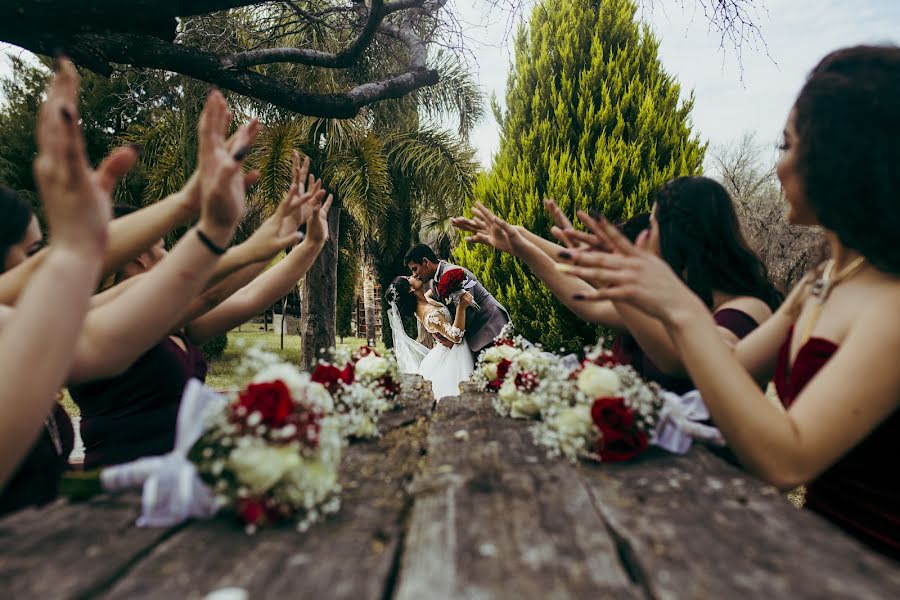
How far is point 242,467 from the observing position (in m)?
1.25

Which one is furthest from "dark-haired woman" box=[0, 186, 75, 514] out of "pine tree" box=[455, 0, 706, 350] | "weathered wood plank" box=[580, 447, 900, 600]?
"pine tree" box=[455, 0, 706, 350]

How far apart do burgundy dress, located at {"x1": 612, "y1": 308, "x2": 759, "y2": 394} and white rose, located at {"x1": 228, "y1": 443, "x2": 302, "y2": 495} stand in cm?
185

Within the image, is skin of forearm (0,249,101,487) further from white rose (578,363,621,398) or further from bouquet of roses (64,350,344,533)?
white rose (578,363,621,398)

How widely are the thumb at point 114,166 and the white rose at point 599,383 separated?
1.45 metres

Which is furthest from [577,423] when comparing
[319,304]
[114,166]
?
[319,304]

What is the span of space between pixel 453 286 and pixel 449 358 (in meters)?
0.85

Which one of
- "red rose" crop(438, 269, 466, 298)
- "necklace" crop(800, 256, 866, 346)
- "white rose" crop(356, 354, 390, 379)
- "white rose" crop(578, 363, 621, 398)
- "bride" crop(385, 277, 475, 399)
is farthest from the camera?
"bride" crop(385, 277, 475, 399)

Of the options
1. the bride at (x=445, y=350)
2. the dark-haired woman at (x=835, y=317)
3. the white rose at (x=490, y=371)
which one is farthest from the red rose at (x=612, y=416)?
the bride at (x=445, y=350)

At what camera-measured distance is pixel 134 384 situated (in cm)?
244

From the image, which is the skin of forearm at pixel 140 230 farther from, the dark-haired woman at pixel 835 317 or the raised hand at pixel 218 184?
the dark-haired woman at pixel 835 317

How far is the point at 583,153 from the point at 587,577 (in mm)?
6780

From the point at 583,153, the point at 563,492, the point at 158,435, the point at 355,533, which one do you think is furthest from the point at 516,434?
the point at 583,153

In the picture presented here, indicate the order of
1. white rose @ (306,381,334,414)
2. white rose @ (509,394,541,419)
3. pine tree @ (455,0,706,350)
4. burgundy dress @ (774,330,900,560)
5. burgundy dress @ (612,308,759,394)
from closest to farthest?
white rose @ (306,381,334,414) → burgundy dress @ (774,330,900,560) → white rose @ (509,394,541,419) → burgundy dress @ (612,308,759,394) → pine tree @ (455,0,706,350)

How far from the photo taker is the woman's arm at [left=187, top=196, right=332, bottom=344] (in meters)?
2.80
